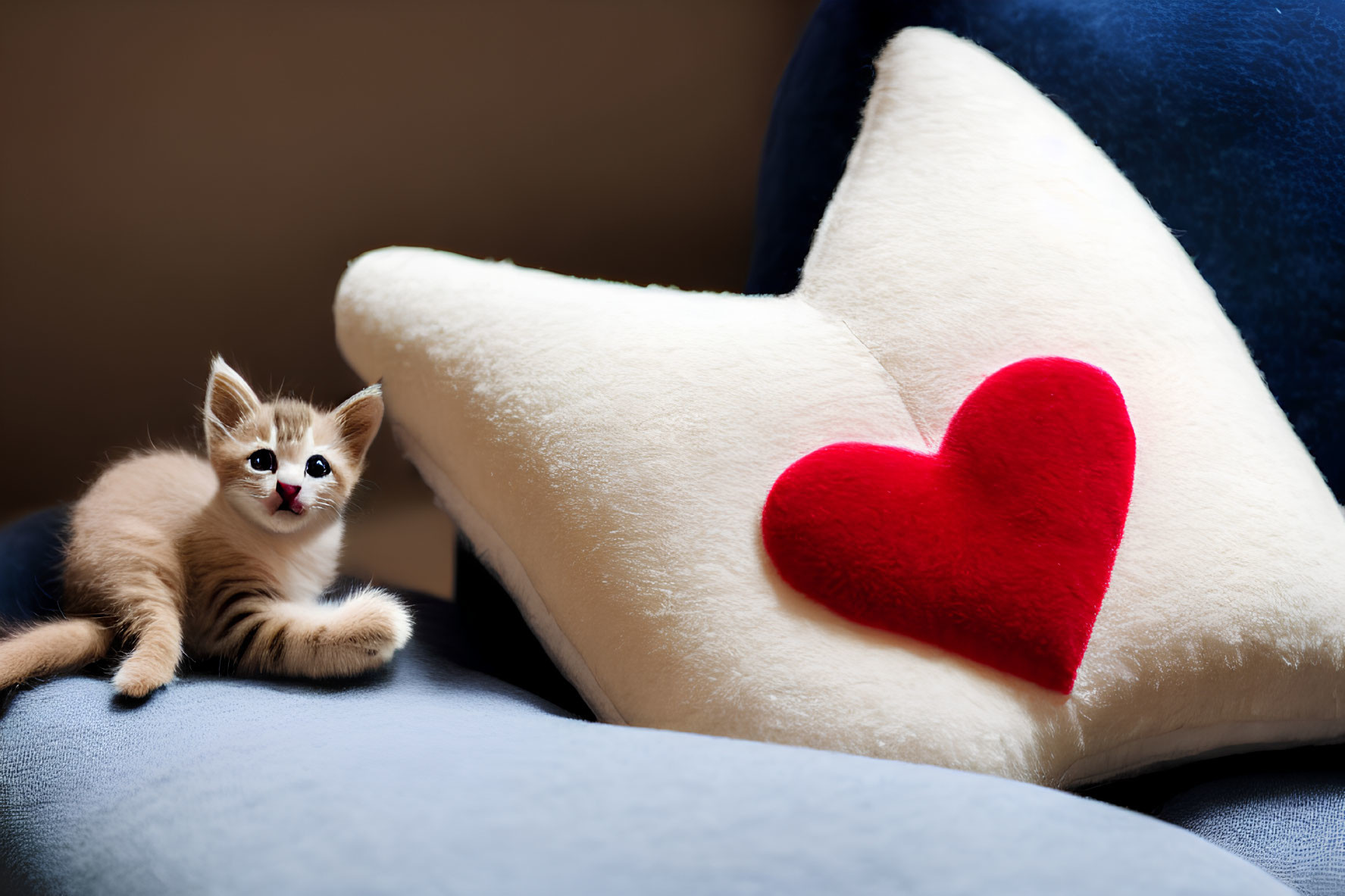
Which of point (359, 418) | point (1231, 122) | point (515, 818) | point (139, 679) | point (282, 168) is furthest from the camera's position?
point (282, 168)

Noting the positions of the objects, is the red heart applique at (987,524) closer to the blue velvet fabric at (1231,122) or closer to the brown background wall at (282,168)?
the blue velvet fabric at (1231,122)

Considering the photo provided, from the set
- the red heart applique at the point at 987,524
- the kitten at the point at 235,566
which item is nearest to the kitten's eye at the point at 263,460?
the kitten at the point at 235,566

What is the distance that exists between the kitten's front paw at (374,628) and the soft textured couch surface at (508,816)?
53 millimetres

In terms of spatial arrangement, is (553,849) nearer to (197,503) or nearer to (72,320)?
(197,503)

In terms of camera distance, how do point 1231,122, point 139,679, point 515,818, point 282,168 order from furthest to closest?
1. point 282,168
2. point 1231,122
3. point 139,679
4. point 515,818

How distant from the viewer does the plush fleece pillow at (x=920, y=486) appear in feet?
1.92

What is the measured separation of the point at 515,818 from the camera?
43cm

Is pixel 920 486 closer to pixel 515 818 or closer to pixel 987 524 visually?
pixel 987 524

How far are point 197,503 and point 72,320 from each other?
0.55 meters

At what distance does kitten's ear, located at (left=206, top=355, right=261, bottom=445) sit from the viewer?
25.3 inches

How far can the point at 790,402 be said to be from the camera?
25.5 inches

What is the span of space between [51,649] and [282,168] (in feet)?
2.23

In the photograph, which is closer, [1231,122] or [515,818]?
[515,818]

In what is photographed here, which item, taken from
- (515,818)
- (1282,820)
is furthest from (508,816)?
(1282,820)
